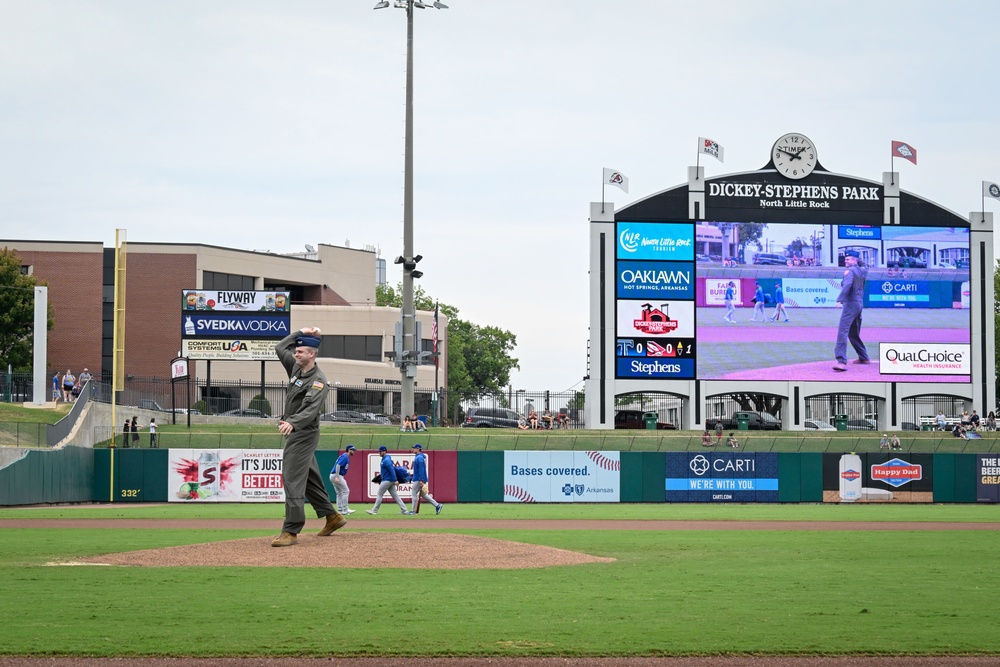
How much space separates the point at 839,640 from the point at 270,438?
109 ft

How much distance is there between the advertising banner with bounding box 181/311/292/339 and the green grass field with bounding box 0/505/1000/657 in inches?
1590

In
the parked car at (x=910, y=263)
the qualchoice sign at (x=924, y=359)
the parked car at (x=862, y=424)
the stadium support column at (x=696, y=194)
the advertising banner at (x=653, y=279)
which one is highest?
the stadium support column at (x=696, y=194)

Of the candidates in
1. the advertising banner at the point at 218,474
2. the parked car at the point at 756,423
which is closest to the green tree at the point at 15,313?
the advertising banner at the point at 218,474

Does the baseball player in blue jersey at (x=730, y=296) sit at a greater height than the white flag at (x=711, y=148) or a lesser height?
lesser

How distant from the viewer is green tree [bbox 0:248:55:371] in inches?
2810

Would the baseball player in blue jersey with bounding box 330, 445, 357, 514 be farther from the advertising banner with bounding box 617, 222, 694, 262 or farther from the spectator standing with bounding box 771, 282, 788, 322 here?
the spectator standing with bounding box 771, 282, 788, 322

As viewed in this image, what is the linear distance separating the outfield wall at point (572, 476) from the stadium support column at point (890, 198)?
2037cm

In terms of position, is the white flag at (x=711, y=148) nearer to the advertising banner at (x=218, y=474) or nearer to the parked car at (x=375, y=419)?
the parked car at (x=375, y=419)

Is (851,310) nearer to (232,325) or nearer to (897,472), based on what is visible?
(897,472)

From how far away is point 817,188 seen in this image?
6084cm

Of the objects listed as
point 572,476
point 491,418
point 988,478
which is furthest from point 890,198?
point 572,476

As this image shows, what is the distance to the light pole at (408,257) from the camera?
162 ft

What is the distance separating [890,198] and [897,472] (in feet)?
75.5

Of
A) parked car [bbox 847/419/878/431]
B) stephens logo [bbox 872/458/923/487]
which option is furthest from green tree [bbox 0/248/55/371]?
stephens logo [bbox 872/458/923/487]
